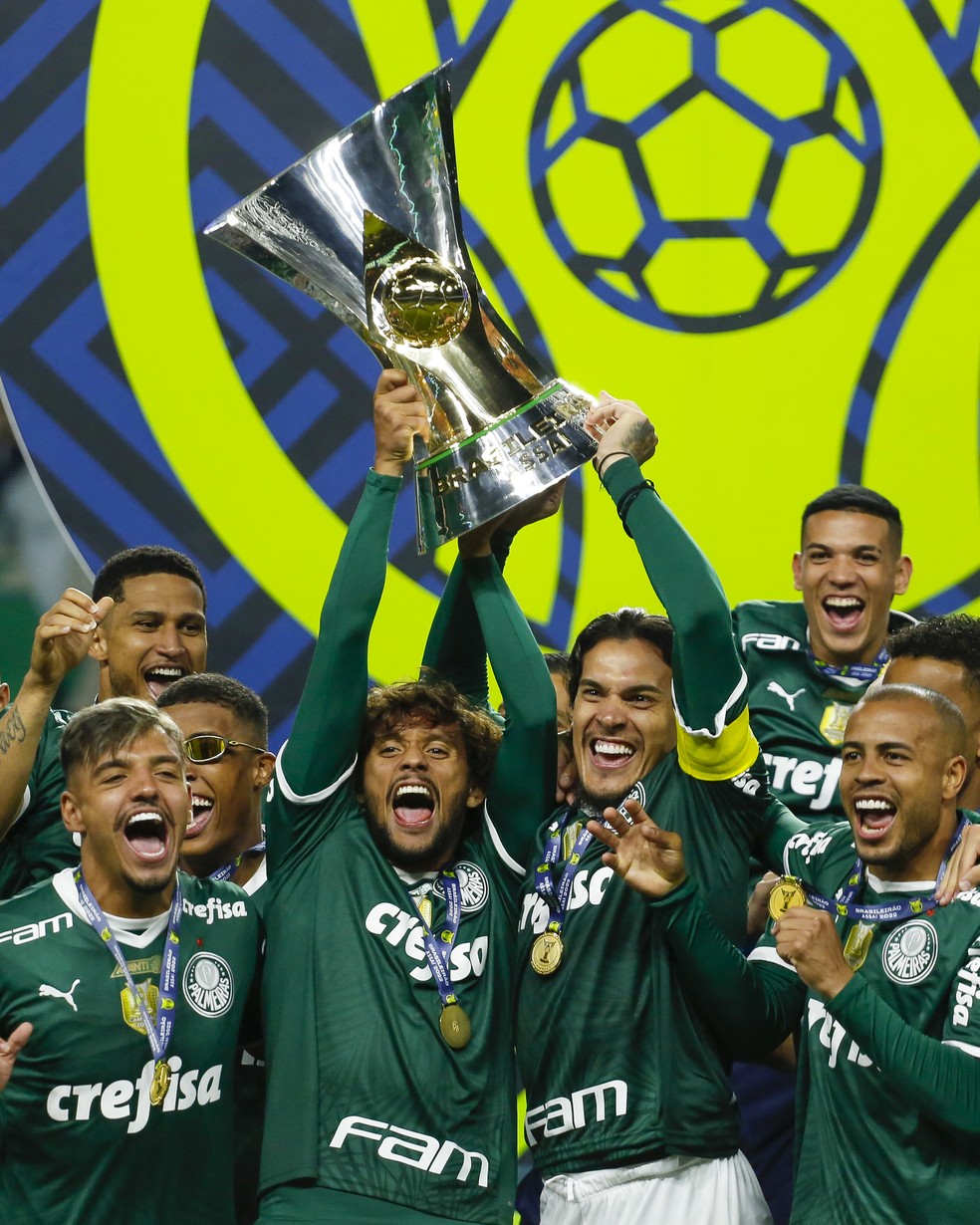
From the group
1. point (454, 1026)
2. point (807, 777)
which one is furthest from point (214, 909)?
point (807, 777)

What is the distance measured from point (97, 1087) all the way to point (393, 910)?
0.58m

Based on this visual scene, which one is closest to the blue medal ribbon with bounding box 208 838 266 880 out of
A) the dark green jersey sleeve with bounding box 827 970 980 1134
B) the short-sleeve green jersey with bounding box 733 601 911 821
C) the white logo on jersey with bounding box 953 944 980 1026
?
the short-sleeve green jersey with bounding box 733 601 911 821

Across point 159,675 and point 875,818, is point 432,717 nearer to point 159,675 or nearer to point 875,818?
point 875,818

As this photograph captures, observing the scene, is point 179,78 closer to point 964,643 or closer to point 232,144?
point 232,144

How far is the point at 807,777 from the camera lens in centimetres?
389

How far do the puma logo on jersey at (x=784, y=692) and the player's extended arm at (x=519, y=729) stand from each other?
3.24 ft

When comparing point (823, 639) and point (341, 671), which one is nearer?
point (341, 671)

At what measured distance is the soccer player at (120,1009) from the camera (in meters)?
2.84

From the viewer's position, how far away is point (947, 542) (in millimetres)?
4969

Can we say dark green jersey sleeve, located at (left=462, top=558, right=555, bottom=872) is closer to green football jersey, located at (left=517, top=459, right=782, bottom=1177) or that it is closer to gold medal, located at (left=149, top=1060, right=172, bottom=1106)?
green football jersey, located at (left=517, top=459, right=782, bottom=1177)

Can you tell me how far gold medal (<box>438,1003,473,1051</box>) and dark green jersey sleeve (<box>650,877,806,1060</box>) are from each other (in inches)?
14.8

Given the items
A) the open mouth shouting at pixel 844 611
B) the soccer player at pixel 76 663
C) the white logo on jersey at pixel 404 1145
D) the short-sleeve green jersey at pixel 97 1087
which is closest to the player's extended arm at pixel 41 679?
the soccer player at pixel 76 663

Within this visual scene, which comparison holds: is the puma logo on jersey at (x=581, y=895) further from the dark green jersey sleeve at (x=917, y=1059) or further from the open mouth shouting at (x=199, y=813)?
the open mouth shouting at (x=199, y=813)

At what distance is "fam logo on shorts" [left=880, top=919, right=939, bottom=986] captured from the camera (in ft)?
8.82
